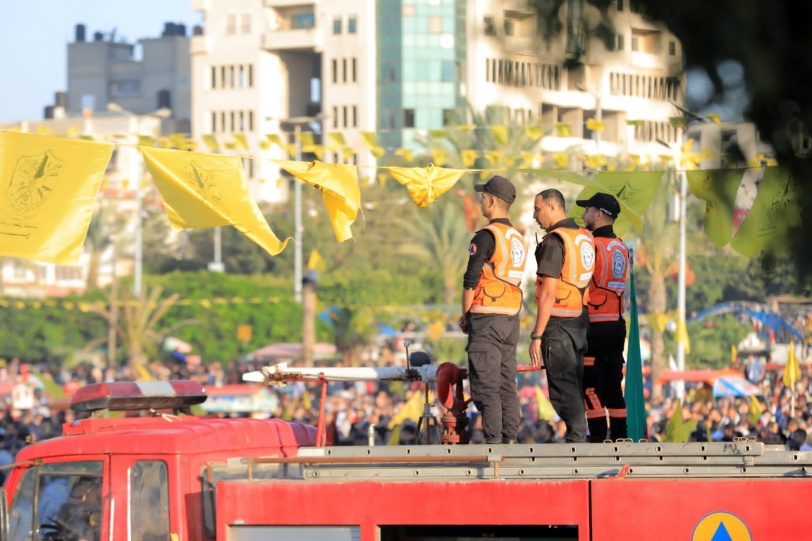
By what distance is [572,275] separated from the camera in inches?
308

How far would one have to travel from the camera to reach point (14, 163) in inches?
332

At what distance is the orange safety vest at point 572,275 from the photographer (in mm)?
7789

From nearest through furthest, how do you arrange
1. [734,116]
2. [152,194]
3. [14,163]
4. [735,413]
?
[734,116]
[14,163]
[735,413]
[152,194]

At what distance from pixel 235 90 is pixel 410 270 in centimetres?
4801

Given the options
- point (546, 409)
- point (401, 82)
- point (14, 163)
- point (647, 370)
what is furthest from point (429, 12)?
point (14, 163)

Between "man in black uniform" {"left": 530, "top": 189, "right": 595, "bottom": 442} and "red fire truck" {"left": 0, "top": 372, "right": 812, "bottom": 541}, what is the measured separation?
1.15 m

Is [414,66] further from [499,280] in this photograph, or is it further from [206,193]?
[499,280]

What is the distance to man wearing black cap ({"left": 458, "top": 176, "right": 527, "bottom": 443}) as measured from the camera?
748 cm

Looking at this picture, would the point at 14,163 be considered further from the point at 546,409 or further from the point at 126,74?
the point at 126,74

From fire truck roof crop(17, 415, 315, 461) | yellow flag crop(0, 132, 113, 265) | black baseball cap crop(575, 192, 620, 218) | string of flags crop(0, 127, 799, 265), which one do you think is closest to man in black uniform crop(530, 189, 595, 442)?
black baseball cap crop(575, 192, 620, 218)

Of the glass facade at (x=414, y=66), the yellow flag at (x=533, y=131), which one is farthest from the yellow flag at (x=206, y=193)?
the glass facade at (x=414, y=66)

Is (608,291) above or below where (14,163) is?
below

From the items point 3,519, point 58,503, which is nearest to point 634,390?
point 58,503

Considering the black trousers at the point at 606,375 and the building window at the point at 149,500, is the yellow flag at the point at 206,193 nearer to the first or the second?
the black trousers at the point at 606,375
